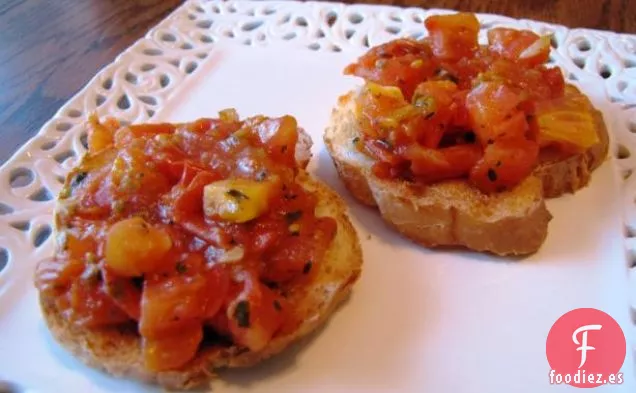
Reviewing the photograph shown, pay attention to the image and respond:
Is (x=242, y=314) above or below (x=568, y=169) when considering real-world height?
above

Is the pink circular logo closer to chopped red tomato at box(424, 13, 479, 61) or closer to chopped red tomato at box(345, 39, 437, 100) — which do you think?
chopped red tomato at box(345, 39, 437, 100)

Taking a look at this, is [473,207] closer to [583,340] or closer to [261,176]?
[583,340]

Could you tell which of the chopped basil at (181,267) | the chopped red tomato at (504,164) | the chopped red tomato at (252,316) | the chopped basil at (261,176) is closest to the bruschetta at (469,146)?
the chopped red tomato at (504,164)

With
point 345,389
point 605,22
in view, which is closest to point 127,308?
point 345,389

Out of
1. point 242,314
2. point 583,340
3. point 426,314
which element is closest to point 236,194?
point 242,314

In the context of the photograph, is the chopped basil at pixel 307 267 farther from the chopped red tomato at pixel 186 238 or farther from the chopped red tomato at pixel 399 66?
the chopped red tomato at pixel 399 66

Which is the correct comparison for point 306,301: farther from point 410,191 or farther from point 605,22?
point 605,22
